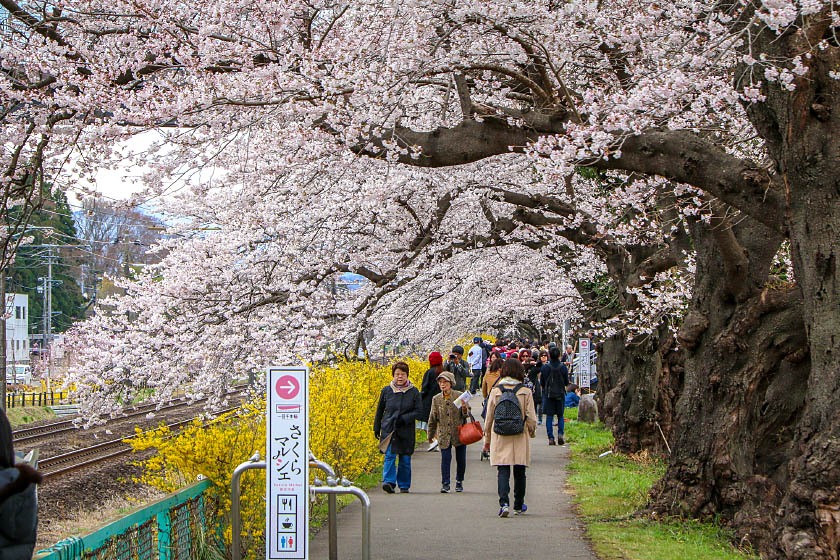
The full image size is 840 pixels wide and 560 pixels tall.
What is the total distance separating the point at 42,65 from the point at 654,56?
6039 mm

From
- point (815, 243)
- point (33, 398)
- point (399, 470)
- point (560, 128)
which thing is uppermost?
point (560, 128)

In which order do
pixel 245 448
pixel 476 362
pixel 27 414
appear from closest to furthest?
pixel 245 448 < pixel 476 362 < pixel 27 414

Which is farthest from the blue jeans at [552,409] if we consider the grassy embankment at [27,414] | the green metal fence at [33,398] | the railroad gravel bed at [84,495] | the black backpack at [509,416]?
the green metal fence at [33,398]

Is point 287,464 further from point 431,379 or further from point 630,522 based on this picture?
point 431,379

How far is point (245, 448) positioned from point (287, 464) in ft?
7.61

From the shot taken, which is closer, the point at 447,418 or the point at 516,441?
the point at 516,441

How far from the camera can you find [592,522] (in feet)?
34.2

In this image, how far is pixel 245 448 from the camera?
820cm

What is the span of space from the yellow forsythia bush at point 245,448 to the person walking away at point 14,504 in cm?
374

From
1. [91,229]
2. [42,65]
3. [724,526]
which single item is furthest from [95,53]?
[91,229]

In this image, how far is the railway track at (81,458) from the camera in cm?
1898

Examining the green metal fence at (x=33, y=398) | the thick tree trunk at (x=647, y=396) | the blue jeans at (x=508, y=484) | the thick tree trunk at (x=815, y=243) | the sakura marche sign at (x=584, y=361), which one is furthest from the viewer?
the green metal fence at (x=33, y=398)

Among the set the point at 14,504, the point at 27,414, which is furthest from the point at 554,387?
the point at 27,414

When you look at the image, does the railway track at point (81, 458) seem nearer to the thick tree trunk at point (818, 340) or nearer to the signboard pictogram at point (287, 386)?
the signboard pictogram at point (287, 386)
